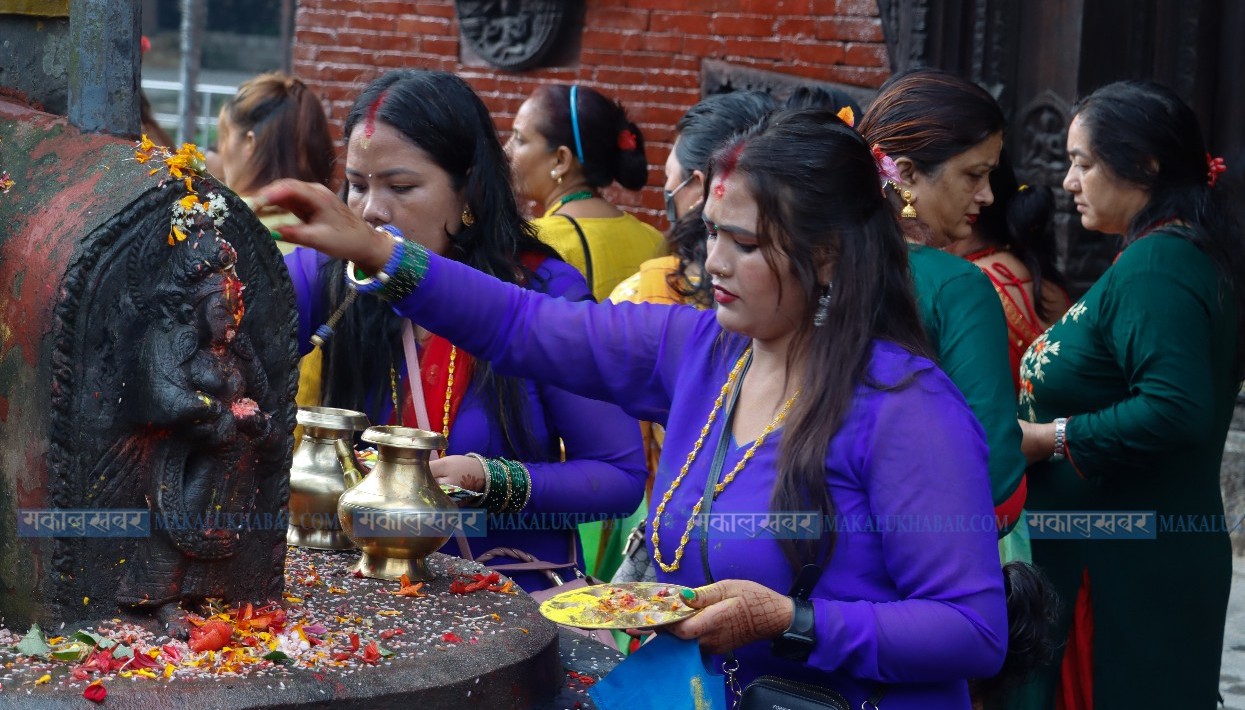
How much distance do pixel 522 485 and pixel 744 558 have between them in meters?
0.82

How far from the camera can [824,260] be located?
215 centimetres

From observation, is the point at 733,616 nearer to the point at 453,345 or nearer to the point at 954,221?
the point at 453,345

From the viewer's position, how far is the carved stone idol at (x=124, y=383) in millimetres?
2082

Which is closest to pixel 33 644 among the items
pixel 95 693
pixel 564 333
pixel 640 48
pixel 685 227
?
pixel 95 693

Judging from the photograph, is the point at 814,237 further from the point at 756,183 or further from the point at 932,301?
the point at 932,301

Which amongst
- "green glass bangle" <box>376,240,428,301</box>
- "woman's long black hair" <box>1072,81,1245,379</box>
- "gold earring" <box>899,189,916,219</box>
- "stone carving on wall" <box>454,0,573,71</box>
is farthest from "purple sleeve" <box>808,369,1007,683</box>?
"stone carving on wall" <box>454,0,573,71</box>

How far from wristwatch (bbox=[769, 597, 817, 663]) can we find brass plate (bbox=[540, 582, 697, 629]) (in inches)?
5.1

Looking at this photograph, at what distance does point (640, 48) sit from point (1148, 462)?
162 inches

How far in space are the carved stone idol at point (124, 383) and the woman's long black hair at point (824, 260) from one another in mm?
783

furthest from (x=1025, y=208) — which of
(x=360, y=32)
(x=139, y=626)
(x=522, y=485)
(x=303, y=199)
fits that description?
(x=360, y=32)

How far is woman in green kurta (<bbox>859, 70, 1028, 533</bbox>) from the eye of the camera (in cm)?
298

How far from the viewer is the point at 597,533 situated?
424cm

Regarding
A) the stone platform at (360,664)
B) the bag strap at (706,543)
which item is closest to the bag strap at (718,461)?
the bag strap at (706,543)

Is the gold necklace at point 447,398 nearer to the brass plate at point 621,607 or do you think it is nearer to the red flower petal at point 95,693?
the brass plate at point 621,607
